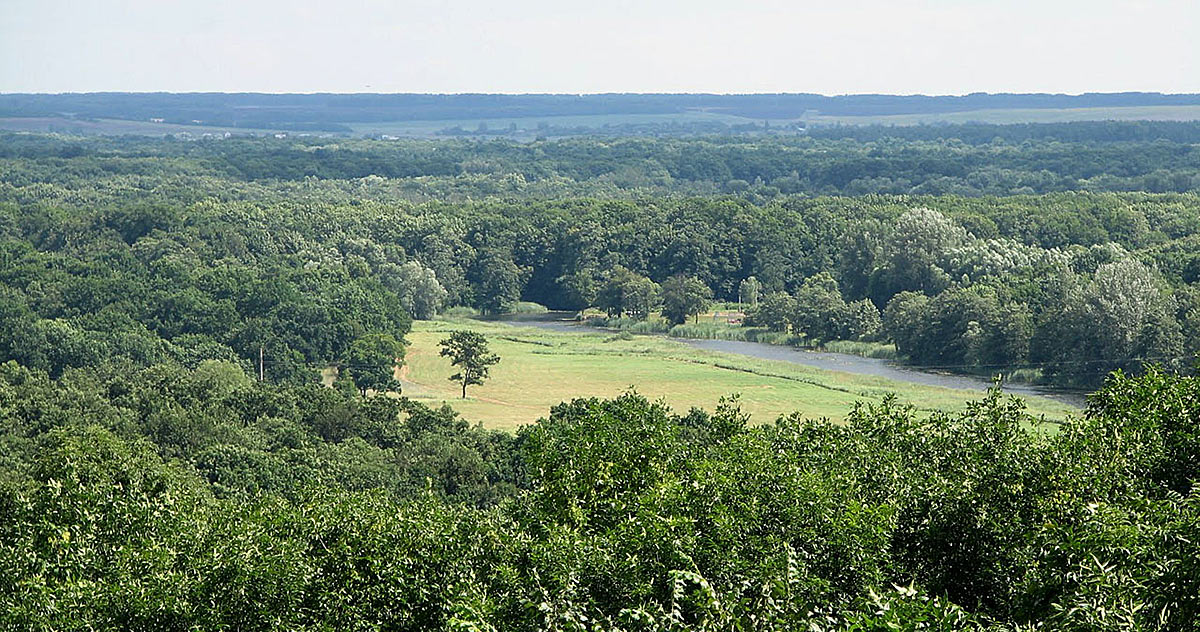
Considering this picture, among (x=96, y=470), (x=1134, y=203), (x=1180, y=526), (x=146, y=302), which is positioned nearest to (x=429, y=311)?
(x=146, y=302)

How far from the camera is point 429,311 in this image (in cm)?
11825

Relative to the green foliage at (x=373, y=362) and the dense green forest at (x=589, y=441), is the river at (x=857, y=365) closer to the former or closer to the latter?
the dense green forest at (x=589, y=441)

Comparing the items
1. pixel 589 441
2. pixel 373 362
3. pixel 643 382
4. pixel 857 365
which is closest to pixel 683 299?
pixel 857 365

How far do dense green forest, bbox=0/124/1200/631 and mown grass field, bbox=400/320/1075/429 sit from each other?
3385mm

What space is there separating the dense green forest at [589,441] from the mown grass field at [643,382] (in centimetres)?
339

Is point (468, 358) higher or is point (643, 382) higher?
point (468, 358)

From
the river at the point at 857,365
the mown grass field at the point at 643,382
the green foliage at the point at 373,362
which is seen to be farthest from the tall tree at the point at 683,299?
the green foliage at the point at 373,362

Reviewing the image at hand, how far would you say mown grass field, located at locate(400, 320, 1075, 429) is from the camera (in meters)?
73.7

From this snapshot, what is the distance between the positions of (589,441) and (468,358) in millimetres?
56666

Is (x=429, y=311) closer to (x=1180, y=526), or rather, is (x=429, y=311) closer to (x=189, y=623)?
(x=189, y=623)

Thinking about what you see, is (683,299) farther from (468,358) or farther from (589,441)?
(589,441)

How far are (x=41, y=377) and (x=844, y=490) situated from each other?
60.0 meters

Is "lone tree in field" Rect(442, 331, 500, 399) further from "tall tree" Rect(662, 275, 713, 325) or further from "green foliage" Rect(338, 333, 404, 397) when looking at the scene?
"tall tree" Rect(662, 275, 713, 325)

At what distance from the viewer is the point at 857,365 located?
9119cm
